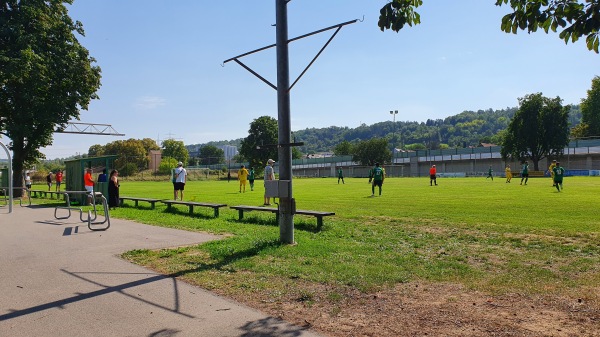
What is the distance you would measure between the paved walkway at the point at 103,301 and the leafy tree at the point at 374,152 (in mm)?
91988

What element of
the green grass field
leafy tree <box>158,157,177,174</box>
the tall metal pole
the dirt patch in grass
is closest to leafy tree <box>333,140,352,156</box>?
leafy tree <box>158,157,177,174</box>

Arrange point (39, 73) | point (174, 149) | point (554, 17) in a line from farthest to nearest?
point (174, 149), point (39, 73), point (554, 17)

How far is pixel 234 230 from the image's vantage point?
11500 mm

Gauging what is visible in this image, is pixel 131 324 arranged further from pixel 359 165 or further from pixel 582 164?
pixel 359 165

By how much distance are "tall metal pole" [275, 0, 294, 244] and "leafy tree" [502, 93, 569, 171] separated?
232ft

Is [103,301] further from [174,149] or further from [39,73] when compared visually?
[174,149]

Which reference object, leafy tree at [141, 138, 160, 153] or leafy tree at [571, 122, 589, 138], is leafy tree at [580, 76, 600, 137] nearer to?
leafy tree at [571, 122, 589, 138]

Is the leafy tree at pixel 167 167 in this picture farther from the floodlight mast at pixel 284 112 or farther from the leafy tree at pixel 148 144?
the floodlight mast at pixel 284 112

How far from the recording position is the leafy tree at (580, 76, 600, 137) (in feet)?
271

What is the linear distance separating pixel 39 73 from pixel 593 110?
88.7 metres

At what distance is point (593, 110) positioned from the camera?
3314 inches

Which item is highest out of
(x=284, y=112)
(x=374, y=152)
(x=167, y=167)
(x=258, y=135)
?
(x=258, y=135)

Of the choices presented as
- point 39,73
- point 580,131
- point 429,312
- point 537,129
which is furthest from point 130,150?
point 429,312

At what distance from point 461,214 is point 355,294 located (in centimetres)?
919
